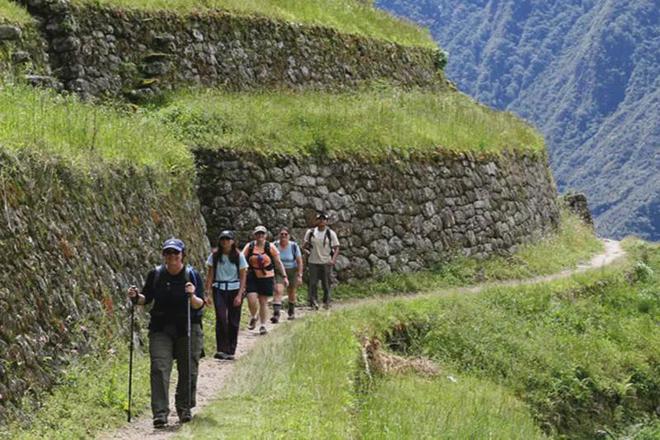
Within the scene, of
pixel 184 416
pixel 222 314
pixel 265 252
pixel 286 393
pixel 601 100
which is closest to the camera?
pixel 184 416

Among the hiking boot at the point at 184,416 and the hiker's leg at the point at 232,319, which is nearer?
the hiking boot at the point at 184,416

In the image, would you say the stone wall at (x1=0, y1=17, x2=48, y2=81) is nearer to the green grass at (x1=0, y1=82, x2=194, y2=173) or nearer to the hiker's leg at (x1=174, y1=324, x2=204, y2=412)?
the green grass at (x1=0, y1=82, x2=194, y2=173)

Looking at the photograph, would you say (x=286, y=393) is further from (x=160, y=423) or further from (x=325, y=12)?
(x=325, y=12)

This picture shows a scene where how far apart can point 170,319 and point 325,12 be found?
24565mm

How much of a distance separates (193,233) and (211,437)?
9737mm

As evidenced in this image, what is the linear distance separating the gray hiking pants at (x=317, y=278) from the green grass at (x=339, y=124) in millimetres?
3112

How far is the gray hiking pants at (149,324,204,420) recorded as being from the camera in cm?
1253

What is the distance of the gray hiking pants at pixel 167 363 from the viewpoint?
41.1ft

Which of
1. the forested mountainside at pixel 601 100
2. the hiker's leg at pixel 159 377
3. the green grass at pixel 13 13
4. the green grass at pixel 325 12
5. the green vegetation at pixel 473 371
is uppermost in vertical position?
the green grass at pixel 13 13

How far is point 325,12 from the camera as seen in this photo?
3597cm

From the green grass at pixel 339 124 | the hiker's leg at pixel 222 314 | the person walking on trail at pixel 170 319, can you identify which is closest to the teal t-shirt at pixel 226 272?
the hiker's leg at pixel 222 314

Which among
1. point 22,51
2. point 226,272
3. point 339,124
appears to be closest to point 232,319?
point 226,272

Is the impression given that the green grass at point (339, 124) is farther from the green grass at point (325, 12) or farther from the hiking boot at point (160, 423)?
the hiking boot at point (160, 423)

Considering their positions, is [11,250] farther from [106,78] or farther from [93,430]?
[106,78]
